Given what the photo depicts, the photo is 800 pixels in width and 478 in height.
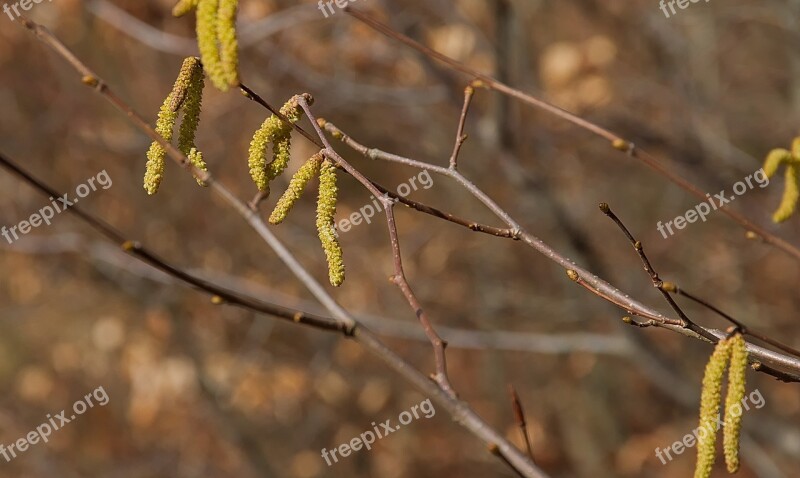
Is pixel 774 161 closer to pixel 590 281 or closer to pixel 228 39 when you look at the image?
pixel 590 281

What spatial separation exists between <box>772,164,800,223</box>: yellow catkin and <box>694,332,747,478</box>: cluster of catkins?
0.94 feet

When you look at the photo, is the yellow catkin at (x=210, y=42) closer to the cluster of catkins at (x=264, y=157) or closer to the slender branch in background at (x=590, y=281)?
the cluster of catkins at (x=264, y=157)

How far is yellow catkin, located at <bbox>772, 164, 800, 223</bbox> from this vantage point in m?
1.43

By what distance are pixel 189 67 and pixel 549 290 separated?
6.35m

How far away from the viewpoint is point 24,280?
7250 mm

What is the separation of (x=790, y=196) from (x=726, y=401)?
41 centimetres

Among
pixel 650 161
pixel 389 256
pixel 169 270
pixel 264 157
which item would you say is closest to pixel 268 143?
pixel 264 157

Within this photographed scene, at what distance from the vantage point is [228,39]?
123 cm

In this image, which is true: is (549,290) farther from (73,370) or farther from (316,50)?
(73,370)

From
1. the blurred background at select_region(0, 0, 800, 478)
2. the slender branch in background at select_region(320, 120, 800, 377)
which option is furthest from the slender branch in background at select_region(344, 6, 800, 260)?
the blurred background at select_region(0, 0, 800, 478)

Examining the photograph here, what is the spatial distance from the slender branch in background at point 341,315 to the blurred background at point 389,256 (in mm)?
3120

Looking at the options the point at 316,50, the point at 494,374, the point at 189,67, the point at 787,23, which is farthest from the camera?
the point at 494,374

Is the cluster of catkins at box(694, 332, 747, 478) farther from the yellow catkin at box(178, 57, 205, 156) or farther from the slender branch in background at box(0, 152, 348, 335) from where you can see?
the yellow catkin at box(178, 57, 205, 156)

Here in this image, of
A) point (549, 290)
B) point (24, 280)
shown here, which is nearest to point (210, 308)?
point (24, 280)
